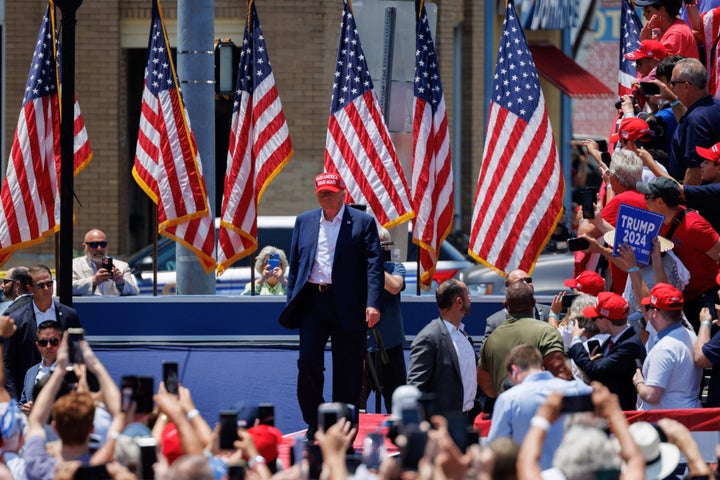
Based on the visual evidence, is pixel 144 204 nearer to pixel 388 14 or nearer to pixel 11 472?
pixel 388 14

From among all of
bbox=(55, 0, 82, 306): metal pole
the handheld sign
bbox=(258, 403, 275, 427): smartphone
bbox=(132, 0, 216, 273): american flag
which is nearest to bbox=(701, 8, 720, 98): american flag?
the handheld sign

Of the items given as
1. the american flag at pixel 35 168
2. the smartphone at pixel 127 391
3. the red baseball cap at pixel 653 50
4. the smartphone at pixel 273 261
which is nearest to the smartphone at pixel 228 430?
the smartphone at pixel 127 391

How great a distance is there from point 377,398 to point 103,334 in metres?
2.79

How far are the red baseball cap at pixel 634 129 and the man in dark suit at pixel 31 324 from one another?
4233mm

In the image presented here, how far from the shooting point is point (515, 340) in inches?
372

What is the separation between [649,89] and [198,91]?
18.3 ft

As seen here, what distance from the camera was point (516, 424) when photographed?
25.1 feet

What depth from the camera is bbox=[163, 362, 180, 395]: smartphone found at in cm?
734

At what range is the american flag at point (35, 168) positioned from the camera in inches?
540

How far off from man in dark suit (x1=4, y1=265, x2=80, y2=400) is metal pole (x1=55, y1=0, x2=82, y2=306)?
0.48 feet

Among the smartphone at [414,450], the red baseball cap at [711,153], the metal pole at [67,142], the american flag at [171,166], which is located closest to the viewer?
the smartphone at [414,450]

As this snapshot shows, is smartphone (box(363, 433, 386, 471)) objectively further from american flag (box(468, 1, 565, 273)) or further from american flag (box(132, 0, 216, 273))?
american flag (box(132, 0, 216, 273))

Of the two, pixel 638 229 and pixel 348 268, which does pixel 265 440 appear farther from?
pixel 638 229

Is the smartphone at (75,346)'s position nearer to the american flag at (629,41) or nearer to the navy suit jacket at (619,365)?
the navy suit jacket at (619,365)
